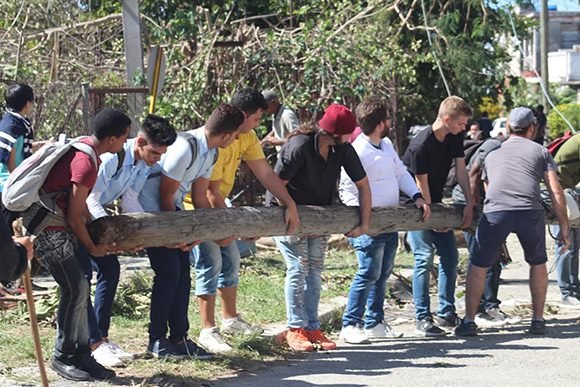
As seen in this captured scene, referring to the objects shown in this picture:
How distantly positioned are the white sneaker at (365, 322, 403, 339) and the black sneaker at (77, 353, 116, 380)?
2.77m

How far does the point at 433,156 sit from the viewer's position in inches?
377

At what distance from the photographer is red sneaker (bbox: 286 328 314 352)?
28.0 feet

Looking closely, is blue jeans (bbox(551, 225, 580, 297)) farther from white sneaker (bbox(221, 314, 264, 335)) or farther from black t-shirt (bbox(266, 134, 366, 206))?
white sneaker (bbox(221, 314, 264, 335))

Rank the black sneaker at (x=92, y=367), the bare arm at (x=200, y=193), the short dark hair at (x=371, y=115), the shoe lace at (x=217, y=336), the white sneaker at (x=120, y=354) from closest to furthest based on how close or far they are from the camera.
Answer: the black sneaker at (x=92, y=367)
the white sneaker at (x=120, y=354)
the bare arm at (x=200, y=193)
the shoe lace at (x=217, y=336)
the short dark hair at (x=371, y=115)

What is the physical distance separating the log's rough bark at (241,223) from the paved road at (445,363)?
95 centimetres

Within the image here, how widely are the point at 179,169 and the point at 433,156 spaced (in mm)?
2694

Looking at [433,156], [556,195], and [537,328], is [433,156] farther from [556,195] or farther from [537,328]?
[537,328]

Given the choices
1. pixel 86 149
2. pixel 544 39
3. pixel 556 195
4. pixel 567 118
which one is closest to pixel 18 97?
pixel 86 149

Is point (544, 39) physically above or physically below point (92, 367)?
above

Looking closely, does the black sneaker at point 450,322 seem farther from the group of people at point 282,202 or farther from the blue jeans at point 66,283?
the blue jeans at point 66,283

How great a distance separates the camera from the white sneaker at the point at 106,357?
24.5 feet

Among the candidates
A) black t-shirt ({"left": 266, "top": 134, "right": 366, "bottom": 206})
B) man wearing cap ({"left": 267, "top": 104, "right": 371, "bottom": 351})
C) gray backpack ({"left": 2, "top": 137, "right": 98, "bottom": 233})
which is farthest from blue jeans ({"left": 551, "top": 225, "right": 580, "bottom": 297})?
gray backpack ({"left": 2, "top": 137, "right": 98, "bottom": 233})

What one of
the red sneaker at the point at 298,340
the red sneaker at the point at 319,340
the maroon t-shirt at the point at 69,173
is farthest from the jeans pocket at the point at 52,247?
the red sneaker at the point at 319,340

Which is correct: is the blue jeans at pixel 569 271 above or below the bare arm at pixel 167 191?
below
